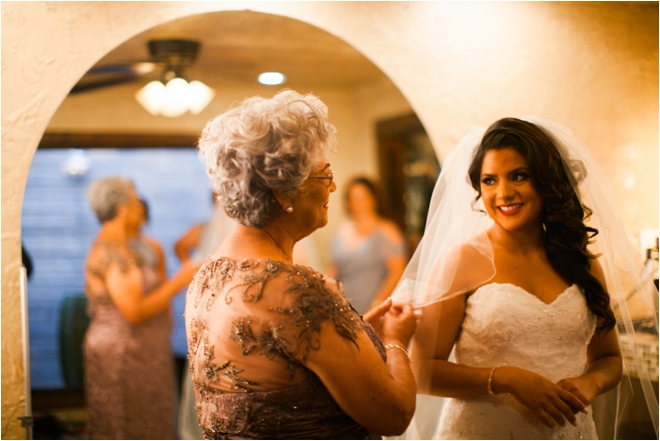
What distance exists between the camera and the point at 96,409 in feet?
9.57

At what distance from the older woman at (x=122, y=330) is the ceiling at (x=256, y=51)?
766 millimetres

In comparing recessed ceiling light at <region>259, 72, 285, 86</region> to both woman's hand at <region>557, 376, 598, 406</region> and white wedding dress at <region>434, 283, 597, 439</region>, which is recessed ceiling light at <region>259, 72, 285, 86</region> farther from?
woman's hand at <region>557, 376, 598, 406</region>

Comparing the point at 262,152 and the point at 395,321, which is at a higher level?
the point at 262,152

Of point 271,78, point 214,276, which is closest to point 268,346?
point 214,276

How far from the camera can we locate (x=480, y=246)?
1.79 meters

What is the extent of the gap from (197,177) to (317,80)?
1515 millimetres

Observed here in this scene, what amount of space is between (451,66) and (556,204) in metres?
0.70

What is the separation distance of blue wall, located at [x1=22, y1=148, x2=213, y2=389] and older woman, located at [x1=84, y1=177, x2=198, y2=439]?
1621 millimetres

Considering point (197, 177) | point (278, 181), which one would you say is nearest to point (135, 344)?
point (278, 181)

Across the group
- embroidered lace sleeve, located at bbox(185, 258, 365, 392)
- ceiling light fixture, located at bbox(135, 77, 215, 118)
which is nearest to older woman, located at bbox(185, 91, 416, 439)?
embroidered lace sleeve, located at bbox(185, 258, 365, 392)

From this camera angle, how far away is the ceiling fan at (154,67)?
2662 millimetres

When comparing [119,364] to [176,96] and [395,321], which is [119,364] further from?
[395,321]

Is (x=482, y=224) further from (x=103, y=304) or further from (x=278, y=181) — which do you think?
(x=103, y=304)

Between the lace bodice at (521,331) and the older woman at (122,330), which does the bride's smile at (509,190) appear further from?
the older woman at (122,330)
